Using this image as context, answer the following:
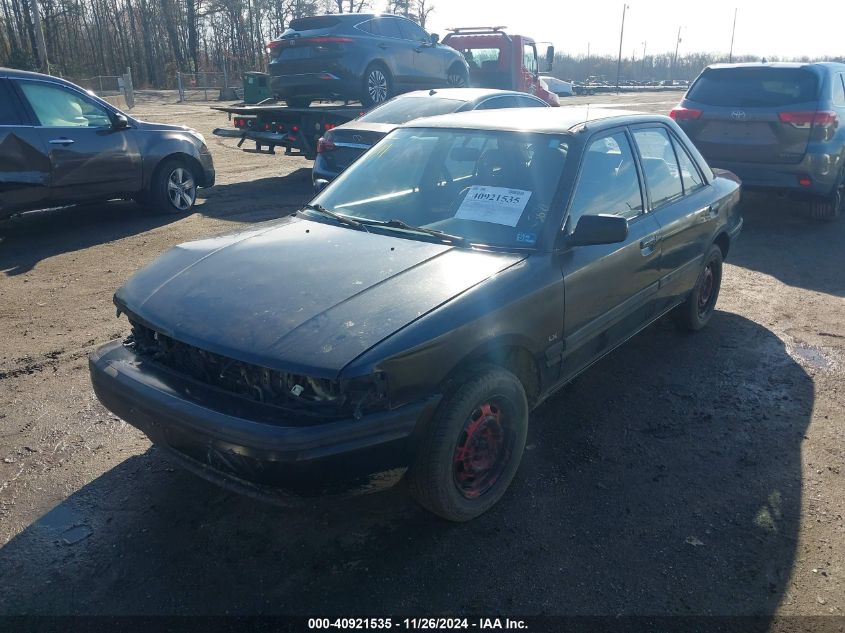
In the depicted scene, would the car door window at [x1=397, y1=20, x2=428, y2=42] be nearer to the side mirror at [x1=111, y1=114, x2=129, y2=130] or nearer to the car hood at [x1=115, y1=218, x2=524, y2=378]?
the side mirror at [x1=111, y1=114, x2=129, y2=130]

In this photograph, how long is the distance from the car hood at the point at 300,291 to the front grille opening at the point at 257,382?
0.26 ft

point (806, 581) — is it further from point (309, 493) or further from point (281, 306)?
point (281, 306)

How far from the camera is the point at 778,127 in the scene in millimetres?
7797

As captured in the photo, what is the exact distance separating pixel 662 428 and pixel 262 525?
2274mm

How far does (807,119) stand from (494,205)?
6.03m

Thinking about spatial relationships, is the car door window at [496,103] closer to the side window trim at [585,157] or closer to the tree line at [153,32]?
the side window trim at [585,157]

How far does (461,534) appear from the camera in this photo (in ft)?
9.71

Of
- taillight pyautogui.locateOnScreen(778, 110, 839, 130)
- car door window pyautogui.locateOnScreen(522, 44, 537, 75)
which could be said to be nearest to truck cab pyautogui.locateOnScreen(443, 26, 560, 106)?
car door window pyautogui.locateOnScreen(522, 44, 537, 75)

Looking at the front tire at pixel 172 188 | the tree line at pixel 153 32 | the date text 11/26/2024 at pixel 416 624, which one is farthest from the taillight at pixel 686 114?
the tree line at pixel 153 32

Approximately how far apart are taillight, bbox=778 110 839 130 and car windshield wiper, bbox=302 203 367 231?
6225 mm

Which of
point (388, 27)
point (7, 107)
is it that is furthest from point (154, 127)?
point (388, 27)

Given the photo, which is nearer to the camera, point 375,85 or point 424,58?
point 375,85

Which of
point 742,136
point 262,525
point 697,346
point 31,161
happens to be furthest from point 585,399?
point 31,161

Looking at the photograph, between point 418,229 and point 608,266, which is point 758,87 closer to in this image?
point 608,266
